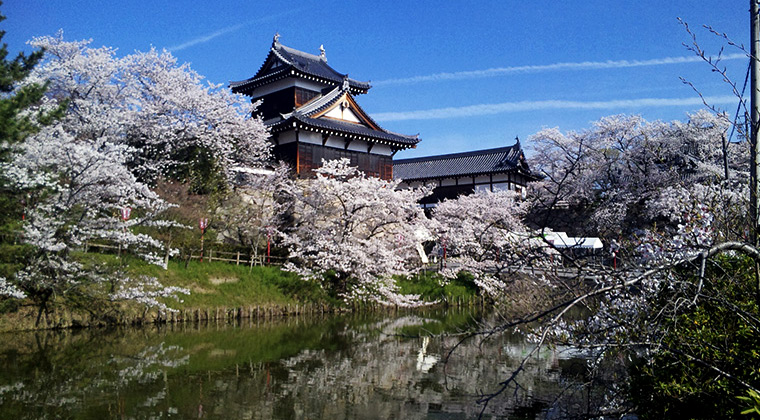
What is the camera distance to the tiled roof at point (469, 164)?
35.6 m

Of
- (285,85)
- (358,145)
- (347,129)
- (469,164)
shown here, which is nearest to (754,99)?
(347,129)

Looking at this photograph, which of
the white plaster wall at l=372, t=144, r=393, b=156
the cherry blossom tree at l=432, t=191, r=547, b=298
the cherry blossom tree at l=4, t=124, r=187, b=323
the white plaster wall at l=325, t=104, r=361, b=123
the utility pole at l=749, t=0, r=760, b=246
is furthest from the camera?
the white plaster wall at l=372, t=144, r=393, b=156

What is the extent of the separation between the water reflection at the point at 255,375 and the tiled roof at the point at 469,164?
68.1 ft

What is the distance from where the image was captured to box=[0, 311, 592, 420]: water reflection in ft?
29.2

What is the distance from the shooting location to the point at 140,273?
18.1 metres

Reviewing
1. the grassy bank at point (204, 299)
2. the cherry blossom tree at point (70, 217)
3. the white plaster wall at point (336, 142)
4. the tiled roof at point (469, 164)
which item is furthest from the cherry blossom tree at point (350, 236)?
the tiled roof at point (469, 164)

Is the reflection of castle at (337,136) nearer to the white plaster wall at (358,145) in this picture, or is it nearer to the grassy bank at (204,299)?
the white plaster wall at (358,145)

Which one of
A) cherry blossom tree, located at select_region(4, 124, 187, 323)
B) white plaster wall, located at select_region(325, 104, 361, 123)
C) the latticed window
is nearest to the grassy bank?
cherry blossom tree, located at select_region(4, 124, 187, 323)

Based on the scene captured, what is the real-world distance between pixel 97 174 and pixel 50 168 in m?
1.14

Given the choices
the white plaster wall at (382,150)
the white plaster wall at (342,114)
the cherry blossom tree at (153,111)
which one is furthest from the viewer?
the white plaster wall at (382,150)

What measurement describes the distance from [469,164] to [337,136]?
12.0 meters

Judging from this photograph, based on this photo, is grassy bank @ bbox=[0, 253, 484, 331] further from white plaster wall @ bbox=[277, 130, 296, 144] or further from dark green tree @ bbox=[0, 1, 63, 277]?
white plaster wall @ bbox=[277, 130, 296, 144]

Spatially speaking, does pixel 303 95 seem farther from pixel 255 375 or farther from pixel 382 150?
pixel 255 375

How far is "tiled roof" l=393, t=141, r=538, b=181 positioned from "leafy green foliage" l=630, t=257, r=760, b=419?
3028 cm
